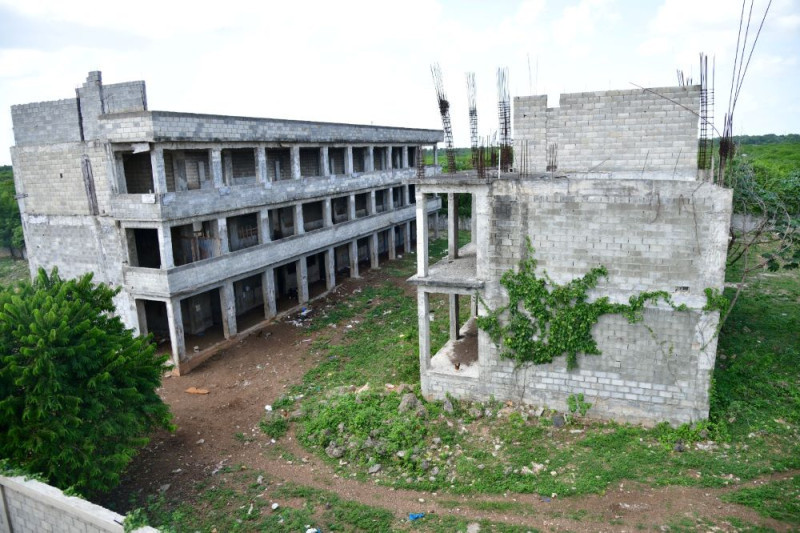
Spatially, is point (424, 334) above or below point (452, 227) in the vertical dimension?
below

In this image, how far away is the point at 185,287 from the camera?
16.4m

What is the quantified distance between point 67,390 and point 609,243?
35.5 ft

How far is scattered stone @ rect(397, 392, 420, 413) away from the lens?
40.8 ft

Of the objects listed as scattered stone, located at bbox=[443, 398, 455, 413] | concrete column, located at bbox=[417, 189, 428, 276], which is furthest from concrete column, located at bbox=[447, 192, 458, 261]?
scattered stone, located at bbox=[443, 398, 455, 413]

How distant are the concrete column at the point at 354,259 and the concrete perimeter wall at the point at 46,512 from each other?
19242 mm

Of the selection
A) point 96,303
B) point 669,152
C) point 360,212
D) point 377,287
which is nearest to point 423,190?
point 669,152

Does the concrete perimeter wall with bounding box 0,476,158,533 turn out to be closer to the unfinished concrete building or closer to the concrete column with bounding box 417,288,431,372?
the concrete column with bounding box 417,288,431,372

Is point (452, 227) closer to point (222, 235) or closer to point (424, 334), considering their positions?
point (424, 334)

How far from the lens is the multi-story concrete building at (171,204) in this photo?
15922 mm

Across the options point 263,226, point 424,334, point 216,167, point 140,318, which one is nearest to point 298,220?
point 263,226

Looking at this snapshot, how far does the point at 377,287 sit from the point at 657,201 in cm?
Result: 1570

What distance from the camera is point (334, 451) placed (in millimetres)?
11500

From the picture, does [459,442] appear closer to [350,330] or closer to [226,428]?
[226,428]

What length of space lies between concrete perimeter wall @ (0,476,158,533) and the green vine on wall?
8.12 meters
